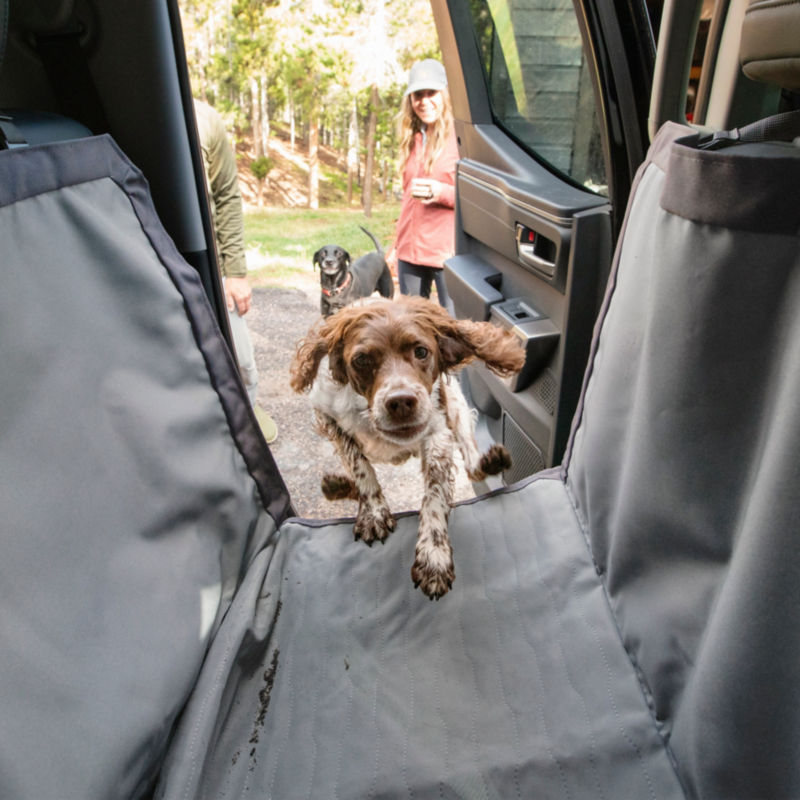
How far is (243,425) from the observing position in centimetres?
169

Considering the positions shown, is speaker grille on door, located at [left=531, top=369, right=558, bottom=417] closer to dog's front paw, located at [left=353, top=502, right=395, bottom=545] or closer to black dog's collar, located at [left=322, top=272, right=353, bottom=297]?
dog's front paw, located at [left=353, top=502, right=395, bottom=545]

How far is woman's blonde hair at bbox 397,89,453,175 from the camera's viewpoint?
172 inches

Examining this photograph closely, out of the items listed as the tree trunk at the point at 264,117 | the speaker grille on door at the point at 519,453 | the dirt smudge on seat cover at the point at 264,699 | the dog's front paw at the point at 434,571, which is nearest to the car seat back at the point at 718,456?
the dog's front paw at the point at 434,571

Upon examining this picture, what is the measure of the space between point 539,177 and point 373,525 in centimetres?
153

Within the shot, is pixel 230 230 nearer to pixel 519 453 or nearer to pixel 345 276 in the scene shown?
pixel 519 453

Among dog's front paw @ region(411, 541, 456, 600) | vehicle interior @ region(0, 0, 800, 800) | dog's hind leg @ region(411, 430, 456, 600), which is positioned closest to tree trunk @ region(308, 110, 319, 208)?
dog's hind leg @ region(411, 430, 456, 600)

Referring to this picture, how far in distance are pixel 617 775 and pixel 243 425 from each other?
1.18 meters

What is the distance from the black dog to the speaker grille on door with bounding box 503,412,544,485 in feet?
12.5

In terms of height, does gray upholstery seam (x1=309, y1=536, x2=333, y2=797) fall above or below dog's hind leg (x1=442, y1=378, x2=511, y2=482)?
above

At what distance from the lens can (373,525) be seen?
75.2 inches

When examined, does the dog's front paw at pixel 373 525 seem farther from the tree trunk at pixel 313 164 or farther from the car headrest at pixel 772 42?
the tree trunk at pixel 313 164

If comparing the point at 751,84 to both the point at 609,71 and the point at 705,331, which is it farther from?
the point at 609,71

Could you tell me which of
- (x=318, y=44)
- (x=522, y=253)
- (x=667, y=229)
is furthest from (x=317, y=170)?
(x=667, y=229)

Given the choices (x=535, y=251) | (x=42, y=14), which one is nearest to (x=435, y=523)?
(x=535, y=251)
